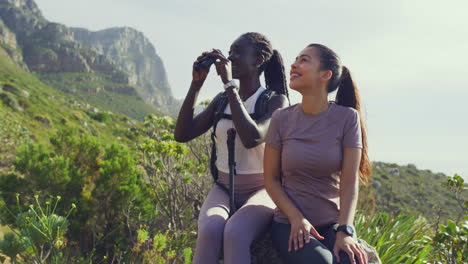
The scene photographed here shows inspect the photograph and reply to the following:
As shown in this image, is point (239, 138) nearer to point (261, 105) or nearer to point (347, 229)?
point (261, 105)

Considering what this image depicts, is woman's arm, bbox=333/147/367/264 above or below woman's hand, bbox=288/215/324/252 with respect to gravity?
above

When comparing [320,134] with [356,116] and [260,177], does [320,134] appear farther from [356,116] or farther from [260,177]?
[260,177]

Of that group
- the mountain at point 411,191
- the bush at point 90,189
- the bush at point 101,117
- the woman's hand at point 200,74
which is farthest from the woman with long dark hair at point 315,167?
the bush at point 101,117

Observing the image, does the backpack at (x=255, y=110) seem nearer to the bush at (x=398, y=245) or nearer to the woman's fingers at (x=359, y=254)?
the woman's fingers at (x=359, y=254)

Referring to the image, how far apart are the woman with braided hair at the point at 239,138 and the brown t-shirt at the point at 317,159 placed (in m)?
0.19

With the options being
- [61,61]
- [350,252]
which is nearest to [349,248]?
[350,252]

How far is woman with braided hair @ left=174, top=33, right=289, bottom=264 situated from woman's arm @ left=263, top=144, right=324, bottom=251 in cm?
14

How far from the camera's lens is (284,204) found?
189 centimetres

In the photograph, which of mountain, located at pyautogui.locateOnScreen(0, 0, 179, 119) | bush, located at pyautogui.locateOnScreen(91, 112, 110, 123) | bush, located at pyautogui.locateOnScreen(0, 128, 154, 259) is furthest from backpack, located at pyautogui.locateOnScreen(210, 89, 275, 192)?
mountain, located at pyautogui.locateOnScreen(0, 0, 179, 119)

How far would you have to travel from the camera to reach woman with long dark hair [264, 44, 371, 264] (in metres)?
1.76

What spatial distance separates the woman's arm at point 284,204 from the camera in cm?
176

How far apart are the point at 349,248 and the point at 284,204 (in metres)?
0.38

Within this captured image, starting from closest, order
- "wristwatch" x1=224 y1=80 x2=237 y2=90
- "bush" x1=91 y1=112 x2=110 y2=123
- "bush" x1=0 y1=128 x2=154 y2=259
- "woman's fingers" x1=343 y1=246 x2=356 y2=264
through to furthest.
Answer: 1. "woman's fingers" x1=343 y1=246 x2=356 y2=264
2. "wristwatch" x1=224 y1=80 x2=237 y2=90
3. "bush" x1=0 y1=128 x2=154 y2=259
4. "bush" x1=91 y1=112 x2=110 y2=123

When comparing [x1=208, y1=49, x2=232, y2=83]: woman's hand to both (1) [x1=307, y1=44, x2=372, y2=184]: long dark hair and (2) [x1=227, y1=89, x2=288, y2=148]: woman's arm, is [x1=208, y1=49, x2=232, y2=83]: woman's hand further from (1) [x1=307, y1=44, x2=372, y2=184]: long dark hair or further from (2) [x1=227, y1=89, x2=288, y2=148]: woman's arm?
(1) [x1=307, y1=44, x2=372, y2=184]: long dark hair
